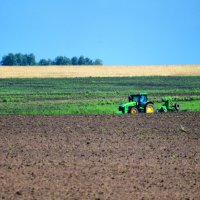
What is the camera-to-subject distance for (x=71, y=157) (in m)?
15.5

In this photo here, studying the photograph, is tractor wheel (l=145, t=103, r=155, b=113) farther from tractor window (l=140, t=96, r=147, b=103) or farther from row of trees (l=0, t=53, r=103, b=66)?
row of trees (l=0, t=53, r=103, b=66)

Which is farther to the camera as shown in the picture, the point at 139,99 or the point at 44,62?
the point at 44,62

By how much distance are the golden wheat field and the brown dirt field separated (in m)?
49.4

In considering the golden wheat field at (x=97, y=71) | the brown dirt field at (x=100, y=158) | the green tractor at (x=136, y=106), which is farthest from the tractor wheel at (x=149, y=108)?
the golden wheat field at (x=97, y=71)

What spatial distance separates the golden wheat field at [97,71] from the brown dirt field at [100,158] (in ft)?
162

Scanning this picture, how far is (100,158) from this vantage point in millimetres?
15336

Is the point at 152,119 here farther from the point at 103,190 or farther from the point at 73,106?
the point at 103,190

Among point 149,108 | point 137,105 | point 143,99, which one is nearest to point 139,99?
point 143,99

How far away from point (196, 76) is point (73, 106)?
4242cm

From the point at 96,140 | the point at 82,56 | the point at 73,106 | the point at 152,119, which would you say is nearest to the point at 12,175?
the point at 96,140

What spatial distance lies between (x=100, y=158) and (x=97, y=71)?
64.4 m

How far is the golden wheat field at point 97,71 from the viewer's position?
7419 centimetres

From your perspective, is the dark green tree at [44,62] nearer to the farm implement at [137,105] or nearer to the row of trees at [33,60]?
the row of trees at [33,60]

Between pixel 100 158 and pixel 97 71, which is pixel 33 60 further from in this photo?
pixel 100 158
